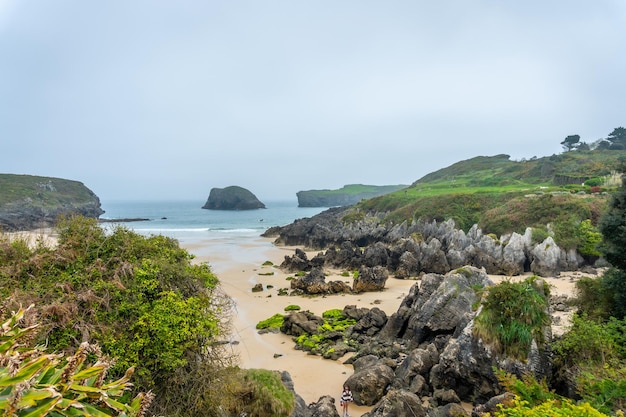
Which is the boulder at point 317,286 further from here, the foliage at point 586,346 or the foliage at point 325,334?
the foliage at point 586,346

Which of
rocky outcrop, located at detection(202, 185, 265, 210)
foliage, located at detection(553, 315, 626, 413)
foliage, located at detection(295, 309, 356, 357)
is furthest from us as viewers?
rocky outcrop, located at detection(202, 185, 265, 210)

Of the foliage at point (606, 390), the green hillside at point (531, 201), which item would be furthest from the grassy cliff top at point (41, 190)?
the foliage at point (606, 390)

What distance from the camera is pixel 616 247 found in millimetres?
12625

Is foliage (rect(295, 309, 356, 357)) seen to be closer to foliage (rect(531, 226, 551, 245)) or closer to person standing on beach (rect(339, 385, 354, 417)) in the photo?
person standing on beach (rect(339, 385, 354, 417))

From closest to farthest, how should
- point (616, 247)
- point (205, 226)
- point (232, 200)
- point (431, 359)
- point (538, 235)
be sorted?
1. point (431, 359)
2. point (616, 247)
3. point (538, 235)
4. point (205, 226)
5. point (232, 200)

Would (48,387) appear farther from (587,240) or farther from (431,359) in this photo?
(587,240)

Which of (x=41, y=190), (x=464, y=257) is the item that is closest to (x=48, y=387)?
(x=464, y=257)

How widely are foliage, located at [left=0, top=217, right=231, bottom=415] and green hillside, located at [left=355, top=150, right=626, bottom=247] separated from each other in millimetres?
15181

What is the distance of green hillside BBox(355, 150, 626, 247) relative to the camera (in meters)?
36.7

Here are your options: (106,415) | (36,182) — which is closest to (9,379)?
(106,415)

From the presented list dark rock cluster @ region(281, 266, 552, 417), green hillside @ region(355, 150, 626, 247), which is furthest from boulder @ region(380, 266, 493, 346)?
green hillside @ region(355, 150, 626, 247)

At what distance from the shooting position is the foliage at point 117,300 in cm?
688

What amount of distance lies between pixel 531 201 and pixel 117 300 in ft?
156

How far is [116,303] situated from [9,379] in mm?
5637
